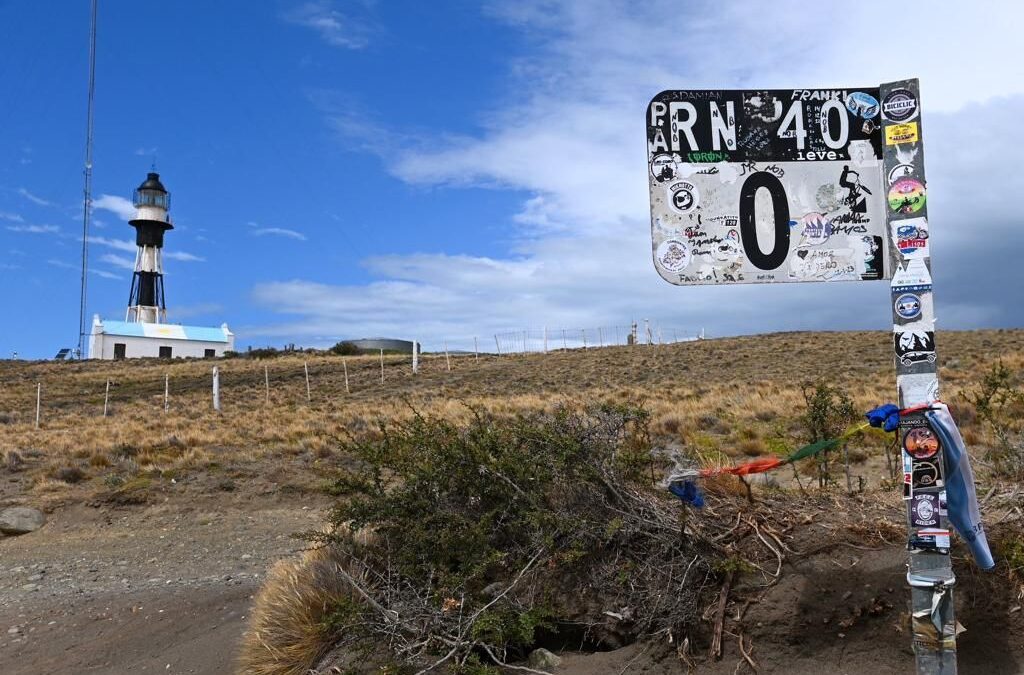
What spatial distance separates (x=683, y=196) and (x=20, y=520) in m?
12.5

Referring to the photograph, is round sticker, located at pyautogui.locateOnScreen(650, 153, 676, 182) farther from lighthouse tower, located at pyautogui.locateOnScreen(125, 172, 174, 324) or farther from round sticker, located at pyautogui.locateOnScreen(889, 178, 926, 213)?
lighthouse tower, located at pyautogui.locateOnScreen(125, 172, 174, 324)

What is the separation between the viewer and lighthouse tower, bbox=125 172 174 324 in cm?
7456

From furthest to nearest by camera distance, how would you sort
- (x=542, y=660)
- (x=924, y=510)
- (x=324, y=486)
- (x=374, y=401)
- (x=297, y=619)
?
(x=374, y=401) → (x=324, y=486) → (x=297, y=619) → (x=542, y=660) → (x=924, y=510)

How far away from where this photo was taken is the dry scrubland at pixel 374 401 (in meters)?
14.5

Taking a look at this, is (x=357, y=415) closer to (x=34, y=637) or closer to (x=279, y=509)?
(x=279, y=509)

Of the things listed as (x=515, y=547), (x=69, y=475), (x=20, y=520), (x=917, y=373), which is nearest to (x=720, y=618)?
(x=515, y=547)

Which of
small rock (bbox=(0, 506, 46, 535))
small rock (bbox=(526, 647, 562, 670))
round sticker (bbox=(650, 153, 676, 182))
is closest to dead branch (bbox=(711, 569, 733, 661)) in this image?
small rock (bbox=(526, 647, 562, 670))

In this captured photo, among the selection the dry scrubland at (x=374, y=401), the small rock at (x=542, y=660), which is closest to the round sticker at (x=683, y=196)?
the small rock at (x=542, y=660)

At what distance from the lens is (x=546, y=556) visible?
4863 millimetres

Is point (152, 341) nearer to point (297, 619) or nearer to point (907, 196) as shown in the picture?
point (297, 619)

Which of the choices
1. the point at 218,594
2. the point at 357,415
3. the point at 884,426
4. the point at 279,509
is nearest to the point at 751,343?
the point at 357,415

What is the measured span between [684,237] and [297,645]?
3.43m

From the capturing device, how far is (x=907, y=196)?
3.52 m

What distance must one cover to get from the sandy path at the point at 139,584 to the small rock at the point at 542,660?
2398 millimetres
